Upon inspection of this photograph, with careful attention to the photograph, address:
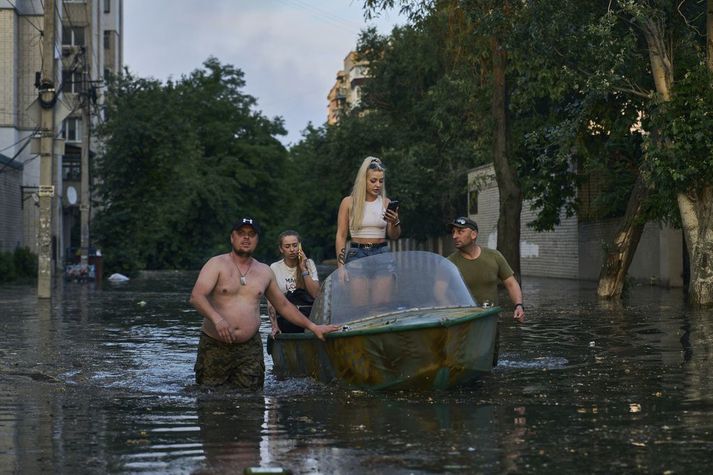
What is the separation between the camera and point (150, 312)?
26172mm

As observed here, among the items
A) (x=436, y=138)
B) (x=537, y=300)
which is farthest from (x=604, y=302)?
(x=436, y=138)

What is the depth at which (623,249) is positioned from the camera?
29.1 m

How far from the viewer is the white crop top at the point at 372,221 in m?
12.7

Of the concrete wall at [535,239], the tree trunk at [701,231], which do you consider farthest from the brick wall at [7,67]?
the tree trunk at [701,231]

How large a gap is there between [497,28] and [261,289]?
17310mm

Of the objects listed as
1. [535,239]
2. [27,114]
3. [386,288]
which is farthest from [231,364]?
[535,239]

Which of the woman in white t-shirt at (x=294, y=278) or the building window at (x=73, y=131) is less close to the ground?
the building window at (x=73, y=131)

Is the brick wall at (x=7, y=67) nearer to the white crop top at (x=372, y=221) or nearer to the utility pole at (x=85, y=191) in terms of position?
the utility pole at (x=85, y=191)

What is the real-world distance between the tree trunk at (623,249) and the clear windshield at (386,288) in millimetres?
17321

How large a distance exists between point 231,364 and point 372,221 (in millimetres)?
1995

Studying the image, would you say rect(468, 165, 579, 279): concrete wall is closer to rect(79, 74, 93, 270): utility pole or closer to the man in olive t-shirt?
rect(79, 74, 93, 270): utility pole

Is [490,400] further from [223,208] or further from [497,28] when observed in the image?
[223,208]

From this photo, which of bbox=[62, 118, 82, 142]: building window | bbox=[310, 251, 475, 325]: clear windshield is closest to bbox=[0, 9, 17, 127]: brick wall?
bbox=[62, 118, 82, 142]: building window

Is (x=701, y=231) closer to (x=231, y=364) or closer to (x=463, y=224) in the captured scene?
(x=463, y=224)
